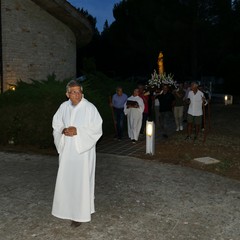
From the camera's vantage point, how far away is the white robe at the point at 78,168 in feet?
17.5

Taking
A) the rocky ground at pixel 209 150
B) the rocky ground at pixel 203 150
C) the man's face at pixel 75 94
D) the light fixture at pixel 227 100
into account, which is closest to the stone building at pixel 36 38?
the rocky ground at pixel 203 150

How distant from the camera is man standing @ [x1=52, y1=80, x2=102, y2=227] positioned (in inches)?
210

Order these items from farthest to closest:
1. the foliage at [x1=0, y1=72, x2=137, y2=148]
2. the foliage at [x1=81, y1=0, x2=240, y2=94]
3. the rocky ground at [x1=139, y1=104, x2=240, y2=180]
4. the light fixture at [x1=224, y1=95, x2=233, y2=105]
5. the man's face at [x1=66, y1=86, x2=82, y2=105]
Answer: the foliage at [x1=81, y1=0, x2=240, y2=94] < the light fixture at [x1=224, y1=95, x2=233, y2=105] < the foliage at [x1=0, y1=72, x2=137, y2=148] < the rocky ground at [x1=139, y1=104, x2=240, y2=180] < the man's face at [x1=66, y1=86, x2=82, y2=105]

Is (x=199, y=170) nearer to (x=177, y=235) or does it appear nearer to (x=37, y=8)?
(x=177, y=235)

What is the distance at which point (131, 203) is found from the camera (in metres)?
6.56

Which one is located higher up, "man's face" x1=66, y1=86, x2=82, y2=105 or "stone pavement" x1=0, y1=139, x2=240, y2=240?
"man's face" x1=66, y1=86, x2=82, y2=105

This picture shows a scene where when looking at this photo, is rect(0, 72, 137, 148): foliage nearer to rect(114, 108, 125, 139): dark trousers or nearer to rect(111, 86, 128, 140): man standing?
rect(111, 86, 128, 140): man standing

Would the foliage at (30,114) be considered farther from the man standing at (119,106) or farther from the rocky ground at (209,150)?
the rocky ground at (209,150)

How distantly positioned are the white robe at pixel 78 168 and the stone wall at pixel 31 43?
12.5 meters

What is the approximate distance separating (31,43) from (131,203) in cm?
1343

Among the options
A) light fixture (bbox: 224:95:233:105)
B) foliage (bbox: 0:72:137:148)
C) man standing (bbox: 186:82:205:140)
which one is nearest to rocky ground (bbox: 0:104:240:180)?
foliage (bbox: 0:72:137:148)

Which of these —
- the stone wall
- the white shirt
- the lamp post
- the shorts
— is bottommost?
the lamp post

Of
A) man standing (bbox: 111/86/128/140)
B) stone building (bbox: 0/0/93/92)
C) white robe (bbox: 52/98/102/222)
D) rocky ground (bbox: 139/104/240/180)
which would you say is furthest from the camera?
stone building (bbox: 0/0/93/92)

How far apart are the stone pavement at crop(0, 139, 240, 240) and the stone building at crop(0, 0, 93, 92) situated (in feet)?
29.0
